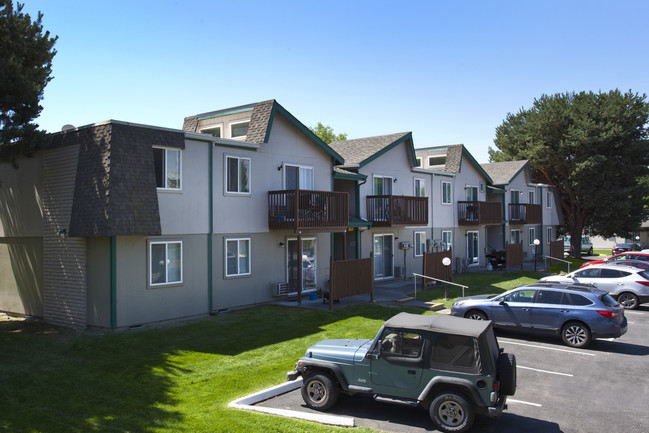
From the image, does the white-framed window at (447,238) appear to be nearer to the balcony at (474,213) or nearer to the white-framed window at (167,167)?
the balcony at (474,213)

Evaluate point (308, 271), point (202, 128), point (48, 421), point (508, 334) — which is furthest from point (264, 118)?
point (48, 421)

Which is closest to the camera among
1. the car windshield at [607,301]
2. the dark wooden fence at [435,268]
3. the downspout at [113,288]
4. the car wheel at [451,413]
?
the car wheel at [451,413]

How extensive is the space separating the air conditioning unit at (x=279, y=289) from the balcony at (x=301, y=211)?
2220mm

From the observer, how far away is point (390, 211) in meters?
24.7

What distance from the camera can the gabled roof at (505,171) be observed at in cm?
3738

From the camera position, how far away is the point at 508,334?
1553 cm

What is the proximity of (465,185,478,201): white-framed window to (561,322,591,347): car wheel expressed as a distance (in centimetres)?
1997

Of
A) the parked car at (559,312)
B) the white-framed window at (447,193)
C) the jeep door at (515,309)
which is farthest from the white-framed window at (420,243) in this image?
the jeep door at (515,309)

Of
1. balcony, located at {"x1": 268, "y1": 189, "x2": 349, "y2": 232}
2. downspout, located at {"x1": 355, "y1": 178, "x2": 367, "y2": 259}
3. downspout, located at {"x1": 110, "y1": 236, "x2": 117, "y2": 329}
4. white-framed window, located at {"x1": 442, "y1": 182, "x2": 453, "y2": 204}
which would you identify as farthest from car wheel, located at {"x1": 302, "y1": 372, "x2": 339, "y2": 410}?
white-framed window, located at {"x1": 442, "y1": 182, "x2": 453, "y2": 204}

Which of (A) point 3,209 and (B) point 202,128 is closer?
(A) point 3,209

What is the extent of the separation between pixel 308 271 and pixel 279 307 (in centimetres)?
330

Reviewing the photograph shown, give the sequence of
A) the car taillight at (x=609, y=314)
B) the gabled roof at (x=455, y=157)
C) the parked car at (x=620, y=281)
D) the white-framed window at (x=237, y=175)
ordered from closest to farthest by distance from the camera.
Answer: the car taillight at (x=609, y=314) < the white-framed window at (x=237, y=175) < the parked car at (x=620, y=281) < the gabled roof at (x=455, y=157)

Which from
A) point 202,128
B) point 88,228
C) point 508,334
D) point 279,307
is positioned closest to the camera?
point 88,228

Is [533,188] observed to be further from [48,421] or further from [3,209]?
[48,421]
